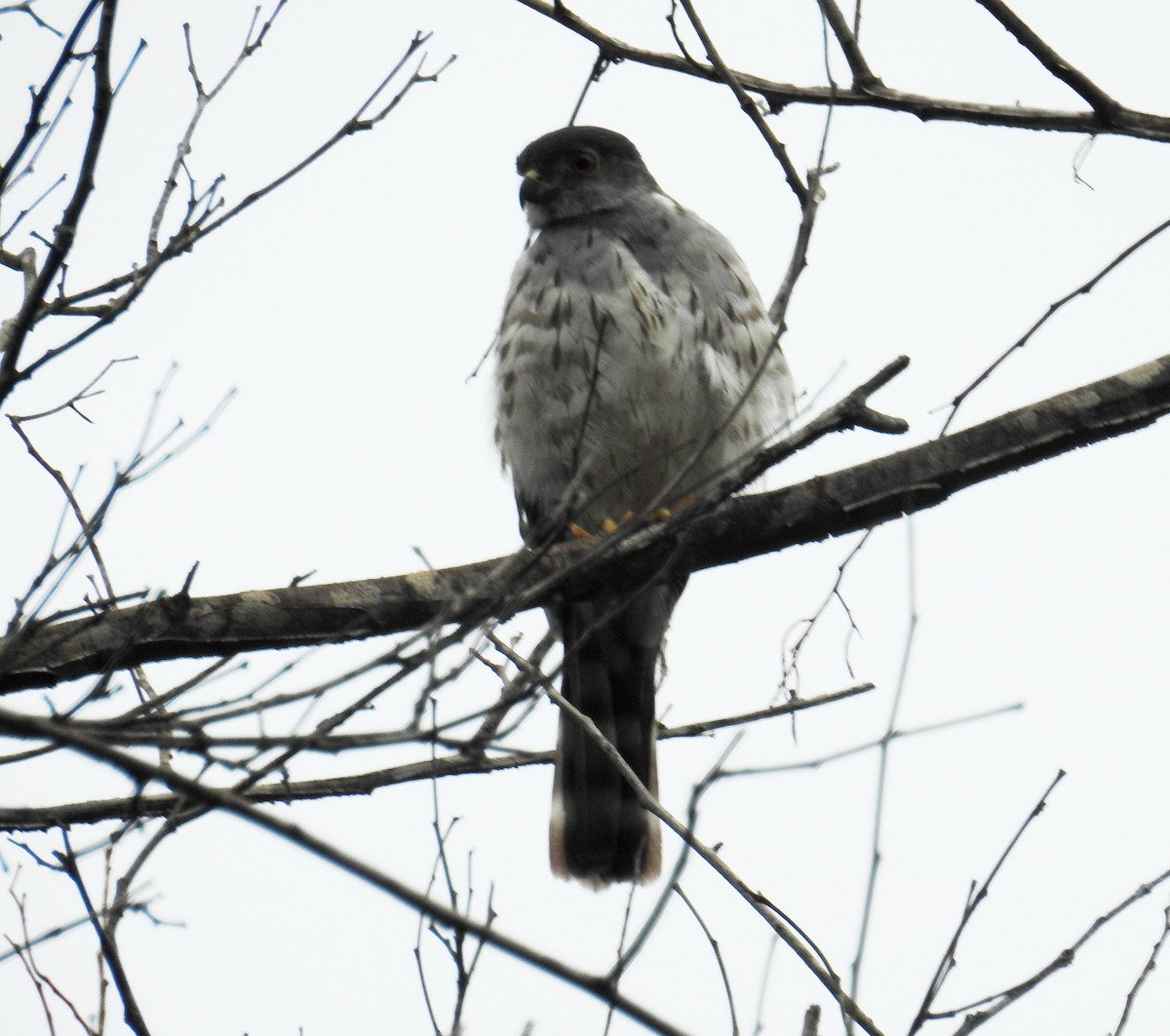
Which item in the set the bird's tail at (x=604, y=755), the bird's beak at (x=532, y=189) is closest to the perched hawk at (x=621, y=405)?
the bird's tail at (x=604, y=755)

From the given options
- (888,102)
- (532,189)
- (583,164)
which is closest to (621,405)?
(532,189)

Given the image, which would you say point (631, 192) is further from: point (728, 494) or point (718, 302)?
point (728, 494)

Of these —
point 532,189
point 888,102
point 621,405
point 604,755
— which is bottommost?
point 604,755

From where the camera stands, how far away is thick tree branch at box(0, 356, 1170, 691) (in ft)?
9.62

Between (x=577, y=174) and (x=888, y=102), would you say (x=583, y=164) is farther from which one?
(x=888, y=102)

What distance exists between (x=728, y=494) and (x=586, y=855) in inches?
88.2

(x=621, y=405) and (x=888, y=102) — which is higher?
(x=621, y=405)

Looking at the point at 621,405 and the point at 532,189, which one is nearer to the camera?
the point at 621,405

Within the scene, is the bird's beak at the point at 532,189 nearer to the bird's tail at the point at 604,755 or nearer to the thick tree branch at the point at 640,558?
the bird's tail at the point at 604,755

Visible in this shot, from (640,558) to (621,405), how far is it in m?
1.25

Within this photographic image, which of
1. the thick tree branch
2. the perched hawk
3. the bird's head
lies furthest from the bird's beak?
the thick tree branch

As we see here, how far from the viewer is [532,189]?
5.56m

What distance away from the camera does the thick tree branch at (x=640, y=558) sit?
9.62ft

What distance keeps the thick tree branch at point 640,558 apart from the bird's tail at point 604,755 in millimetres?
933
